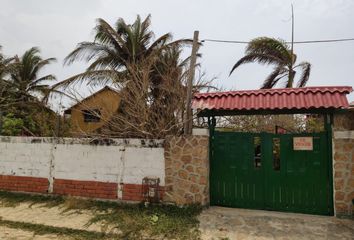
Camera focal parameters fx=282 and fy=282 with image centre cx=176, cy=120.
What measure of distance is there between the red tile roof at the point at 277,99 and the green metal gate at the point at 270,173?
0.74m

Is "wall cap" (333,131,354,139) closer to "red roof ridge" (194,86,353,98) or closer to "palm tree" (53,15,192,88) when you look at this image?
"red roof ridge" (194,86,353,98)

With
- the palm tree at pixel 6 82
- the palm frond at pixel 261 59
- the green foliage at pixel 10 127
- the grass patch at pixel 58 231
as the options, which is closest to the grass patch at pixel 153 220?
the grass patch at pixel 58 231

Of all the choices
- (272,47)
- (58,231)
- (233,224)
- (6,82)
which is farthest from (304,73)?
(6,82)

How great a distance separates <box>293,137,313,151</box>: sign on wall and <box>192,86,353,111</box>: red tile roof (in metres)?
0.75

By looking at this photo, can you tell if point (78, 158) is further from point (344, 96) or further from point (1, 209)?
point (344, 96)

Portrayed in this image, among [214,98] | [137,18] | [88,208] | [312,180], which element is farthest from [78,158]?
[137,18]

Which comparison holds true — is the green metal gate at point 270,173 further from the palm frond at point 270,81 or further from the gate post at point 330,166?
the palm frond at point 270,81

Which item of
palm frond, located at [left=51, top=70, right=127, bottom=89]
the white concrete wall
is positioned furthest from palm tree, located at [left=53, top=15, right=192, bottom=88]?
the white concrete wall

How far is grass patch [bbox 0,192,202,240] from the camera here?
548 centimetres

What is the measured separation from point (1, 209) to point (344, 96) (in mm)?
8407

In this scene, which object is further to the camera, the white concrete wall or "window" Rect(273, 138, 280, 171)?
the white concrete wall

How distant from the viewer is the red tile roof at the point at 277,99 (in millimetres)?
6121

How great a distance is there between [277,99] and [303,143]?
117 centimetres

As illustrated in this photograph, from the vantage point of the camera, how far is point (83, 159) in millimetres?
7523
